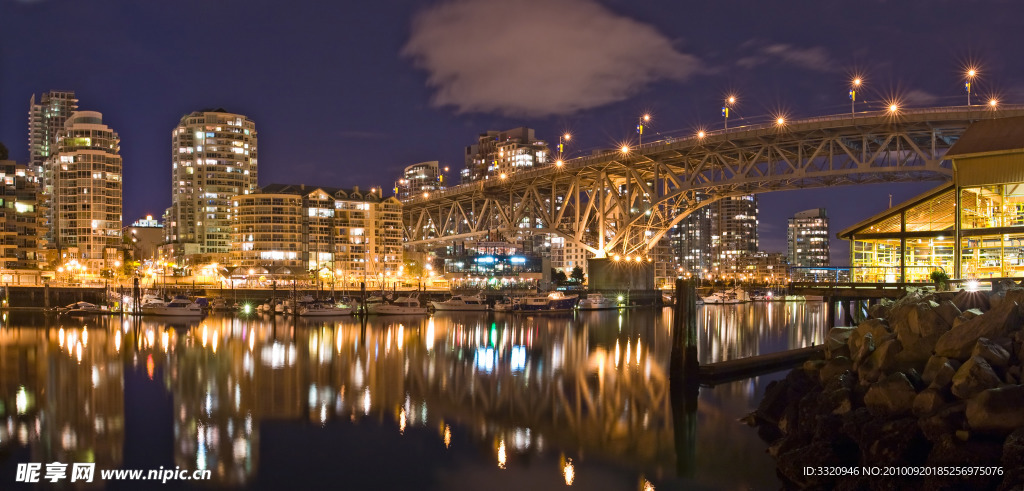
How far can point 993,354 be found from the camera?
15664 millimetres

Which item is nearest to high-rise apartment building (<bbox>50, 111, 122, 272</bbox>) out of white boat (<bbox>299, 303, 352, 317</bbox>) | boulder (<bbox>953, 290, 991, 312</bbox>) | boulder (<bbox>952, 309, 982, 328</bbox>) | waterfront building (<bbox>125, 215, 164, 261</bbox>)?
waterfront building (<bbox>125, 215, 164, 261</bbox>)

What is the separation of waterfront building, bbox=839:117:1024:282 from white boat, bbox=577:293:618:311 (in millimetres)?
47460

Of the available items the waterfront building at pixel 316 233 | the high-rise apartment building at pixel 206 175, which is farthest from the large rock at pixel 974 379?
the high-rise apartment building at pixel 206 175

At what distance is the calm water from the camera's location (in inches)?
683

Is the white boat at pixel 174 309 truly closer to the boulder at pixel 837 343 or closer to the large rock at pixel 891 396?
the boulder at pixel 837 343

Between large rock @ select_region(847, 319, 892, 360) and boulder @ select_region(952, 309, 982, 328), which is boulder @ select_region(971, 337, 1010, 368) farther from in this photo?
large rock @ select_region(847, 319, 892, 360)

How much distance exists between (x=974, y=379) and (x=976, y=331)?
7.13 feet

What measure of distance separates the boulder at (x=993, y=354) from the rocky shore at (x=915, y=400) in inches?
0.8

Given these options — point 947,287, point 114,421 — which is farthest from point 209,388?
point 947,287

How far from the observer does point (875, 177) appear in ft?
175

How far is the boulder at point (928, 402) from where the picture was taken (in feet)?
49.3

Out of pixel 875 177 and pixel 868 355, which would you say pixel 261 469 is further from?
pixel 875 177

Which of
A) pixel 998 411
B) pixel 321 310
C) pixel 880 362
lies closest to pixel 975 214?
pixel 880 362

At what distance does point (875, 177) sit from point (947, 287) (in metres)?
31.8
